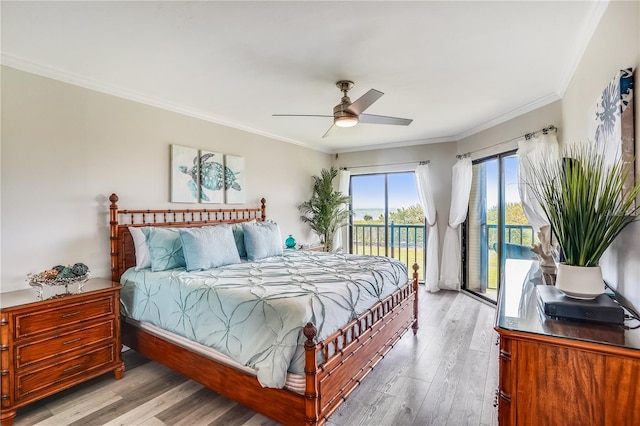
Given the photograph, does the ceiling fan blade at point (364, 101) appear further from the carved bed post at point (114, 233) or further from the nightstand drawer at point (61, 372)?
the nightstand drawer at point (61, 372)

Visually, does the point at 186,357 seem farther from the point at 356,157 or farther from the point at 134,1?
the point at 356,157

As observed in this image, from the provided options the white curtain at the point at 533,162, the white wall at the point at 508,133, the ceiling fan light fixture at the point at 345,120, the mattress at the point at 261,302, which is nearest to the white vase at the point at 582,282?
the mattress at the point at 261,302

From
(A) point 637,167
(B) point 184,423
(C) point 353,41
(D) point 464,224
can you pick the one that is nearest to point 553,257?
(A) point 637,167

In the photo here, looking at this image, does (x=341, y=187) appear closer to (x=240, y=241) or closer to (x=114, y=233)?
(x=240, y=241)

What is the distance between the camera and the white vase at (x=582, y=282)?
54.0 inches

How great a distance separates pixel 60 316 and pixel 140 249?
0.87 metres

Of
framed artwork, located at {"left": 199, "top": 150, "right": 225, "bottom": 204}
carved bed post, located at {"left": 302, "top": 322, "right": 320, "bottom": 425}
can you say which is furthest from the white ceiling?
carved bed post, located at {"left": 302, "top": 322, "right": 320, "bottom": 425}

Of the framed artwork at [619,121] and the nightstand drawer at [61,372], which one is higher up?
the framed artwork at [619,121]

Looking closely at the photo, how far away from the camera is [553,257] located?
249cm

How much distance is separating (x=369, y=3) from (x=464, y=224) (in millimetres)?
4212

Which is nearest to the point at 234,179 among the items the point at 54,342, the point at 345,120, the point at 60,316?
the point at 345,120

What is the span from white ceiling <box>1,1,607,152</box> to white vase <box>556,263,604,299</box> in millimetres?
1574

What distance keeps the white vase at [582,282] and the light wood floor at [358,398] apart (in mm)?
1217

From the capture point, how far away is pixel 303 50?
7.66 feet
